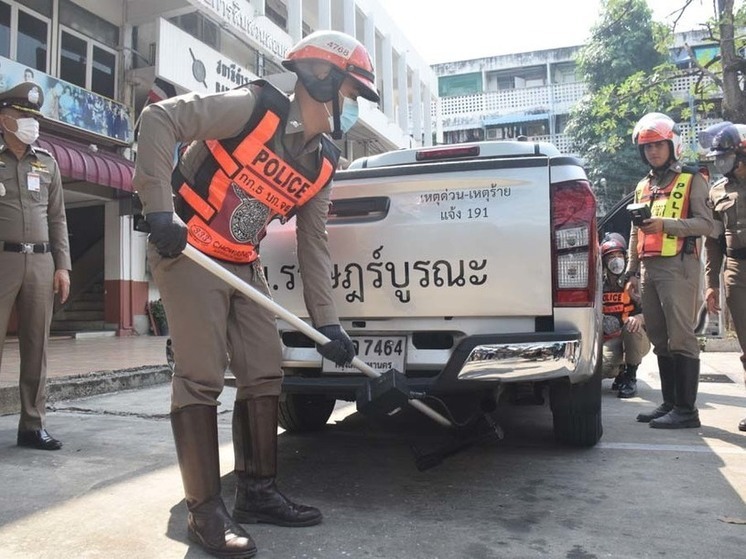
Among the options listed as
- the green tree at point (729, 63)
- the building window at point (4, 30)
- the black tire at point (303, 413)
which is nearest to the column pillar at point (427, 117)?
the green tree at point (729, 63)

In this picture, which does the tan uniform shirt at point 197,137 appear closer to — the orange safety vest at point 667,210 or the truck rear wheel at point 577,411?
the truck rear wheel at point 577,411

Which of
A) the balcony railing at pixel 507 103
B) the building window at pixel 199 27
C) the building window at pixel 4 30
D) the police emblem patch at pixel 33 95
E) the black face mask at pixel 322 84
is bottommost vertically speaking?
the black face mask at pixel 322 84

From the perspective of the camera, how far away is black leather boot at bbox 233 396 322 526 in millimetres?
2400

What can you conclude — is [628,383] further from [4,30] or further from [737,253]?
[4,30]

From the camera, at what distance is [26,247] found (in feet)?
11.8

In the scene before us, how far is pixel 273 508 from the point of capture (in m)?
2.40

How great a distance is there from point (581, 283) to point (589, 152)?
2350cm

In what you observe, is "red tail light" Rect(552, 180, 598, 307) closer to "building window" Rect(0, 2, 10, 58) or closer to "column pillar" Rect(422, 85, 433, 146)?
"building window" Rect(0, 2, 10, 58)

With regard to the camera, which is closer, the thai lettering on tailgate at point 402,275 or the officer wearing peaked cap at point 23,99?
the thai lettering on tailgate at point 402,275

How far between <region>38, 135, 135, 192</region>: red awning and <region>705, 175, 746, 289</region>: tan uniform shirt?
7.86 meters

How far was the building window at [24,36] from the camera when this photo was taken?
31.4 feet

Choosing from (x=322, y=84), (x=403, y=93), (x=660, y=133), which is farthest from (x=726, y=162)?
(x=403, y=93)

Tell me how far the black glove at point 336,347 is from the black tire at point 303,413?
1.21 m

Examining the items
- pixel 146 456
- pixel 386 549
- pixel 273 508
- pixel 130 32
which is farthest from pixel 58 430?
pixel 130 32
